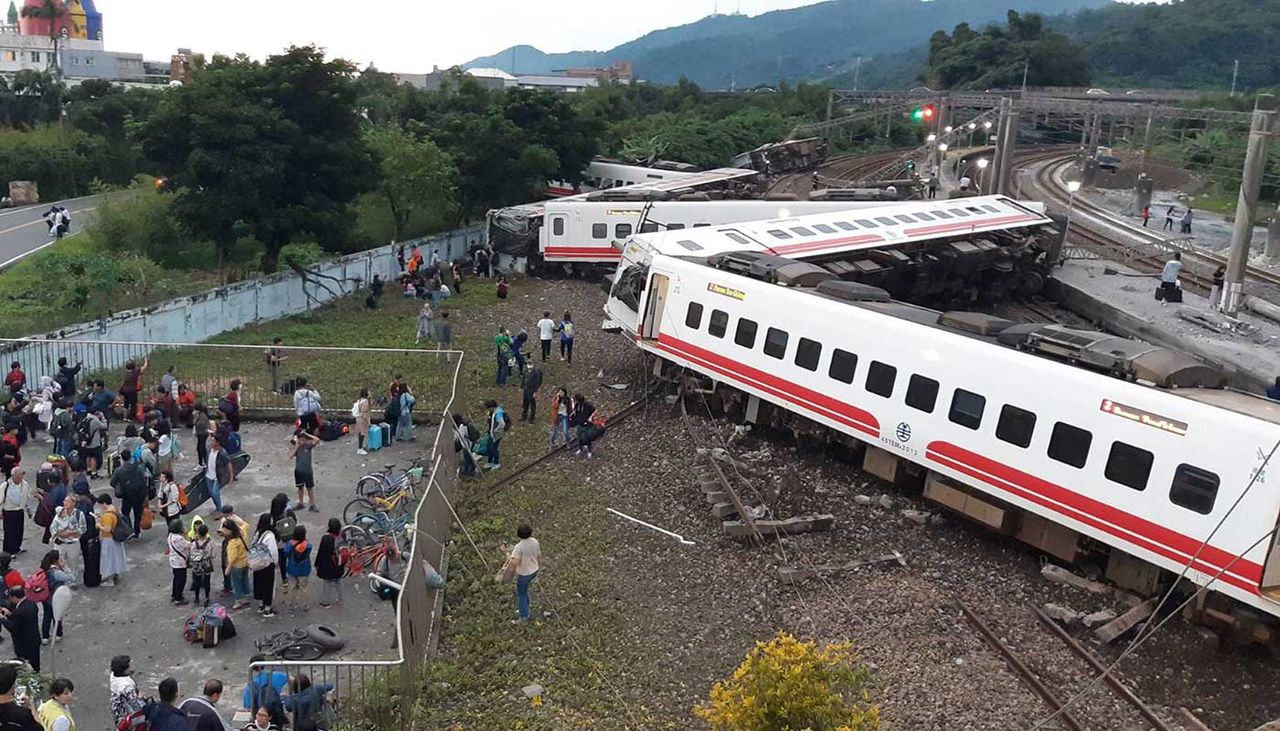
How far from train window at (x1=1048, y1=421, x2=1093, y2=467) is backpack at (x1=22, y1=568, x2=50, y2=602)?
1162 cm

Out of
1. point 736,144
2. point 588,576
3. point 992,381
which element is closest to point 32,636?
point 588,576

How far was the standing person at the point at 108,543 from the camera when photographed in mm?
12477

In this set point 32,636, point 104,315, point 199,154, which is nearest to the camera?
point 32,636

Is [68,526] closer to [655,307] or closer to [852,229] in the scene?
[655,307]

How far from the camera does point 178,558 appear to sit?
40.1ft

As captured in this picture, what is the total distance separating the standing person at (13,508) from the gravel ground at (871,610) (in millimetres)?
7146

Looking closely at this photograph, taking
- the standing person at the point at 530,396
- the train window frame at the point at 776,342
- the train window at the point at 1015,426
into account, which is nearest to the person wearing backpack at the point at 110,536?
the standing person at the point at 530,396

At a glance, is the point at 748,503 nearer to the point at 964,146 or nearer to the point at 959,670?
the point at 959,670

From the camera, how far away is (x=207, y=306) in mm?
23859

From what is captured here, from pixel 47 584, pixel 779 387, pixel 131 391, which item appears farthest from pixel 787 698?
pixel 131 391

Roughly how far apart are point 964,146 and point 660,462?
60161mm

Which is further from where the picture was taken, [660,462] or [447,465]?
[660,462]

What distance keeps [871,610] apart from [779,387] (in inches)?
223

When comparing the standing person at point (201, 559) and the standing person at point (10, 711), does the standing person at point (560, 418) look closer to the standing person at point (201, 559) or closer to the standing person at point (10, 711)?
the standing person at point (201, 559)
